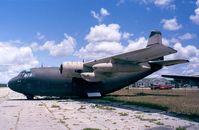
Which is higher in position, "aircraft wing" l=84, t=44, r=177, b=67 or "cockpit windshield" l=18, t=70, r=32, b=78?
"aircraft wing" l=84, t=44, r=177, b=67

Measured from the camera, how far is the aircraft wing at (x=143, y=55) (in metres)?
18.3

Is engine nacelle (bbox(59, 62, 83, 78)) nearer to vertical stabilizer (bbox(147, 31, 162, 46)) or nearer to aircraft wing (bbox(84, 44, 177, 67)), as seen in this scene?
aircraft wing (bbox(84, 44, 177, 67))

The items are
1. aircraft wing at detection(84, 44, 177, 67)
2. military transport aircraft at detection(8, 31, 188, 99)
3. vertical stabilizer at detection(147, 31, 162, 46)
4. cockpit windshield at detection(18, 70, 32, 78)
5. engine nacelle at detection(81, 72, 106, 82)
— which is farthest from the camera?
cockpit windshield at detection(18, 70, 32, 78)

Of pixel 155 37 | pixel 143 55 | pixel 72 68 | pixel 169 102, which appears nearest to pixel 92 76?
pixel 72 68

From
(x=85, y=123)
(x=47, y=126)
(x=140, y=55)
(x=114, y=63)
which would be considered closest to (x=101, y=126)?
(x=85, y=123)

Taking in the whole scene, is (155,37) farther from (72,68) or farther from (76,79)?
(76,79)

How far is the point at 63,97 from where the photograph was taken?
3494cm

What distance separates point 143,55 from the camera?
71.5ft

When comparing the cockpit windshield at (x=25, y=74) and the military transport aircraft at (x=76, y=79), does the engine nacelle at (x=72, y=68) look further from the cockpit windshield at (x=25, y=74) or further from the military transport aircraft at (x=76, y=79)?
the cockpit windshield at (x=25, y=74)

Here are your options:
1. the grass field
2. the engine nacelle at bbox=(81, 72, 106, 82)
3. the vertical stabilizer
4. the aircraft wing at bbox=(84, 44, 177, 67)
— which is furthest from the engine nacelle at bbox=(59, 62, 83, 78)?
the vertical stabilizer

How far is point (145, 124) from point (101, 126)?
1925 millimetres

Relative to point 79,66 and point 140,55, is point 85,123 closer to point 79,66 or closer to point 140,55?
point 140,55

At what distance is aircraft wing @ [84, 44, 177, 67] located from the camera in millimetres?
18344

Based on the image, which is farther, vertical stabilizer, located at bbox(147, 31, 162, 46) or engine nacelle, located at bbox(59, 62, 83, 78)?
vertical stabilizer, located at bbox(147, 31, 162, 46)
